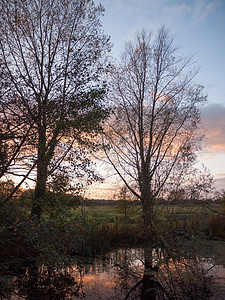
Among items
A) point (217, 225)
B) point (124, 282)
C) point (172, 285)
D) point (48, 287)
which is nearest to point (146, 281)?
point (124, 282)

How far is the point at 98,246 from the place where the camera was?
9.73 metres

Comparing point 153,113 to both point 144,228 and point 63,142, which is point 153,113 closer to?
point 144,228

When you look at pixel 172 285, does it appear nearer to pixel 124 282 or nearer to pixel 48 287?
pixel 124 282

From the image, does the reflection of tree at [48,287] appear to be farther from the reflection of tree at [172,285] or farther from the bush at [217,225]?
the bush at [217,225]

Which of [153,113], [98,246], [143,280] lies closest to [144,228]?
[98,246]

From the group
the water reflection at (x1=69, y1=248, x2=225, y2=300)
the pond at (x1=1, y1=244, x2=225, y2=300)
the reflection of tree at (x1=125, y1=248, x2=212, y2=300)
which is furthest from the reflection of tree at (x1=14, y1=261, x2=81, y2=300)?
the reflection of tree at (x1=125, y1=248, x2=212, y2=300)

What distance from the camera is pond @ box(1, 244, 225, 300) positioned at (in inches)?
217

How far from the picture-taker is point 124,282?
21.0 ft

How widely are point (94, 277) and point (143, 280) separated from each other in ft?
4.32

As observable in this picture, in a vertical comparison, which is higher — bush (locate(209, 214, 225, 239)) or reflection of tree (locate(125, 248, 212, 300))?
bush (locate(209, 214, 225, 239))

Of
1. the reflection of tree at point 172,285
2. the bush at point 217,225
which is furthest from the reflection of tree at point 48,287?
the bush at point 217,225

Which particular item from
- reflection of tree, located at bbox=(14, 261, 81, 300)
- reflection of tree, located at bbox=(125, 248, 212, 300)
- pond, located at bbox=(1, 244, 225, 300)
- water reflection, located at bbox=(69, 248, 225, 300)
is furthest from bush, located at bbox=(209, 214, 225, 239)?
reflection of tree, located at bbox=(14, 261, 81, 300)

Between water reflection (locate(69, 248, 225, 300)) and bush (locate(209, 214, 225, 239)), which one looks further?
bush (locate(209, 214, 225, 239))

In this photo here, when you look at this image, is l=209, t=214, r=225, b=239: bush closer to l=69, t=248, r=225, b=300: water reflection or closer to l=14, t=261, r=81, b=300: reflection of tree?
l=69, t=248, r=225, b=300: water reflection
